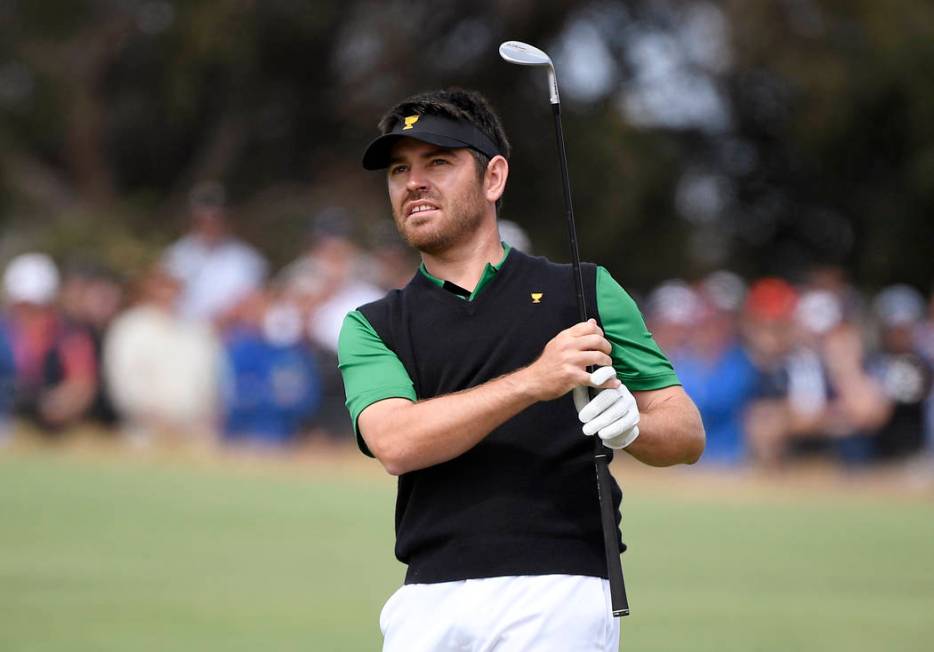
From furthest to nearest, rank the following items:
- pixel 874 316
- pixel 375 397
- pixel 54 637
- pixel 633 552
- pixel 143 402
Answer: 1. pixel 874 316
2. pixel 143 402
3. pixel 633 552
4. pixel 54 637
5. pixel 375 397

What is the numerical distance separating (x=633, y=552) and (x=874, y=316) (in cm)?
1123

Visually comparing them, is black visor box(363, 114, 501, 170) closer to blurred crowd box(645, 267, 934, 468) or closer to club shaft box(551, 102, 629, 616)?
club shaft box(551, 102, 629, 616)

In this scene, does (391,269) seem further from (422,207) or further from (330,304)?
(422,207)

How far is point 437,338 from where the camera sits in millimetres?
4270

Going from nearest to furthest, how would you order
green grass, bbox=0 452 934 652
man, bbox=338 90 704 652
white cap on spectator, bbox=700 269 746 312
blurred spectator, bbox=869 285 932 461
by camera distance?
man, bbox=338 90 704 652
green grass, bbox=0 452 934 652
blurred spectator, bbox=869 285 932 461
white cap on spectator, bbox=700 269 746 312

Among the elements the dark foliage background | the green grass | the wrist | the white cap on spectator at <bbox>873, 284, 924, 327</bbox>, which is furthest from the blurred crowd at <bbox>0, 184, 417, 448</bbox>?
the wrist

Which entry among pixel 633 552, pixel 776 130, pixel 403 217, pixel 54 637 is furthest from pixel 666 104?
pixel 403 217

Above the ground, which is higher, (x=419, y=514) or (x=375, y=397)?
(x=375, y=397)

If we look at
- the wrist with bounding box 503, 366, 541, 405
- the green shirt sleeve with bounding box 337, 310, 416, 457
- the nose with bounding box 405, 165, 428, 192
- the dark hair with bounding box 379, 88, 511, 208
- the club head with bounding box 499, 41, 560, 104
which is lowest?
the wrist with bounding box 503, 366, 541, 405

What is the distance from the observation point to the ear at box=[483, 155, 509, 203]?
4434 mm

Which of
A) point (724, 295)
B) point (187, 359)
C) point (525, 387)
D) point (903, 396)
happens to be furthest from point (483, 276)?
point (724, 295)

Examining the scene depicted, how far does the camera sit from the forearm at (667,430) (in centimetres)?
425

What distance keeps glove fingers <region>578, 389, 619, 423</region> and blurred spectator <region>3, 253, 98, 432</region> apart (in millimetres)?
11426

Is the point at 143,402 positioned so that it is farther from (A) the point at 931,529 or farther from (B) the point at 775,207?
(B) the point at 775,207
